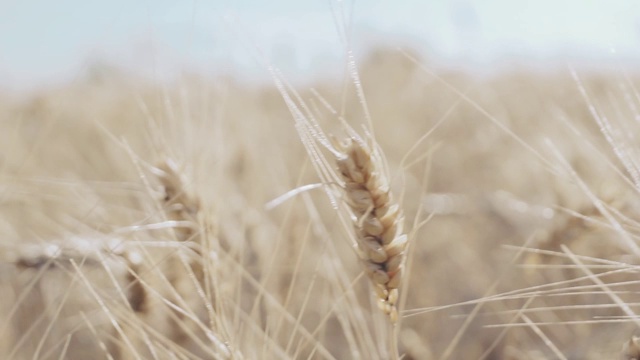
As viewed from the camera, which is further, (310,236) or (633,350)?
(310,236)

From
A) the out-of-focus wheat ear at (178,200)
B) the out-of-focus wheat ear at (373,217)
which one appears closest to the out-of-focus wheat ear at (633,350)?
the out-of-focus wheat ear at (373,217)

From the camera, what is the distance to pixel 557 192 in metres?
1.10

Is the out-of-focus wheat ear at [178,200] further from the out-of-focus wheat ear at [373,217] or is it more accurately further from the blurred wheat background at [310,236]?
the out-of-focus wheat ear at [373,217]

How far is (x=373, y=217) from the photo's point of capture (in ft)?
1.83

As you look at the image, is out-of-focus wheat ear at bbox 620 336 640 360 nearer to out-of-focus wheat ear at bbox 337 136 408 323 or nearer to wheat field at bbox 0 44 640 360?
wheat field at bbox 0 44 640 360

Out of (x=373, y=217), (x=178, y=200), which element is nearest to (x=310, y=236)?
(x=178, y=200)

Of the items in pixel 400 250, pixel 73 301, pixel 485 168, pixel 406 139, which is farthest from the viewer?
pixel 406 139

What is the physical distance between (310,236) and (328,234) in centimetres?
61

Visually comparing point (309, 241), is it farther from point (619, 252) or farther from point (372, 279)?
point (372, 279)

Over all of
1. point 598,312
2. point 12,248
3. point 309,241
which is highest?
point 12,248

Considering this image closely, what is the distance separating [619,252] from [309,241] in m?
0.50

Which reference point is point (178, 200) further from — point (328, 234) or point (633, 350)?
point (633, 350)

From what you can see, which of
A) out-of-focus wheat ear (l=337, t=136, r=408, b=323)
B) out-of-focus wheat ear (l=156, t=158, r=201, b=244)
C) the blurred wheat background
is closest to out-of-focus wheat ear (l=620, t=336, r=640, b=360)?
the blurred wheat background

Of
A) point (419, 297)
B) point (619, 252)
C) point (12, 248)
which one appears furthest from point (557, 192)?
point (12, 248)
